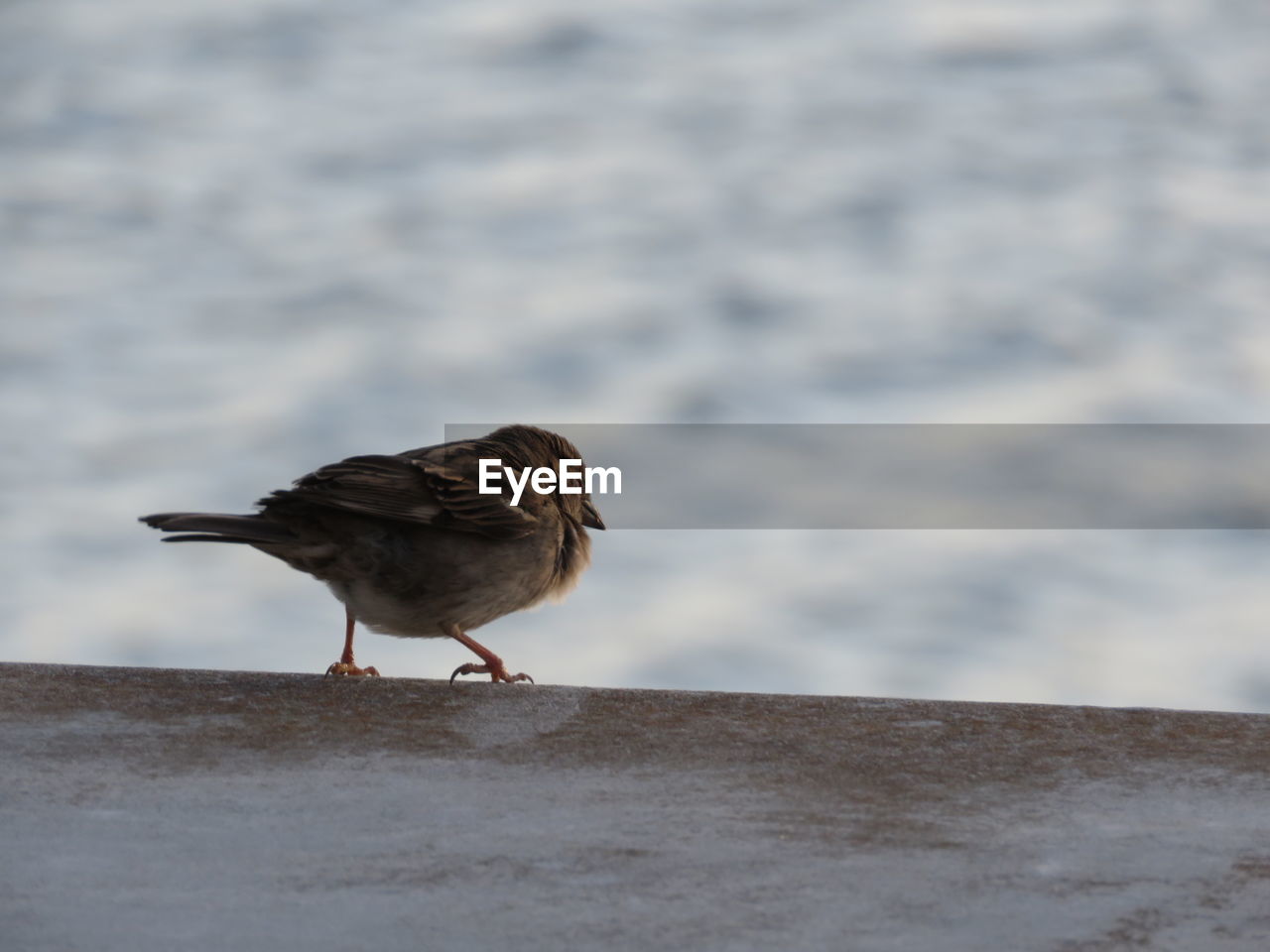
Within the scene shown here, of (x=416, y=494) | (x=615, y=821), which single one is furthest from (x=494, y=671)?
(x=615, y=821)

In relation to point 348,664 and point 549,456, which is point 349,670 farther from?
point 549,456

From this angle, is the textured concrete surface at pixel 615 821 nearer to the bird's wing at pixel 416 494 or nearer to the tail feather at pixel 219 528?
the tail feather at pixel 219 528

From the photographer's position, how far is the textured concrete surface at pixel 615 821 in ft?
6.27

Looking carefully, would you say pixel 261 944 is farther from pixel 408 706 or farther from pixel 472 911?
pixel 408 706

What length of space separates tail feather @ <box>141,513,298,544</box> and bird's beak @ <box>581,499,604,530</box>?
1031 mm

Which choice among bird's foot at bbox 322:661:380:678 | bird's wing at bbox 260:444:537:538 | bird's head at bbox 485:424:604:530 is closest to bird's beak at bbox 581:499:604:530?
bird's head at bbox 485:424:604:530

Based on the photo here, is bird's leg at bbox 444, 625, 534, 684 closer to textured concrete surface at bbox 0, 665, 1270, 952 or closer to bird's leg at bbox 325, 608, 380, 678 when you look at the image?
bird's leg at bbox 325, 608, 380, 678

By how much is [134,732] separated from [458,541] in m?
1.62

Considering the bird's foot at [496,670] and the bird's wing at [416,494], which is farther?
the bird's foot at [496,670]

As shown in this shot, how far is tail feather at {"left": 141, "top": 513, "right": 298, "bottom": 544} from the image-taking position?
3.84 meters

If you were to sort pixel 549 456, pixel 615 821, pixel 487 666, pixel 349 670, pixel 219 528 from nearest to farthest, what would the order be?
pixel 615 821, pixel 219 528, pixel 349 670, pixel 487 666, pixel 549 456

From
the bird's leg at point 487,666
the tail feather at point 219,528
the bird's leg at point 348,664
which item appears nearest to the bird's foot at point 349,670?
the bird's leg at point 348,664

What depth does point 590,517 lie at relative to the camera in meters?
5.00

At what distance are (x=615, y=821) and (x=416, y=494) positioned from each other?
2051mm
